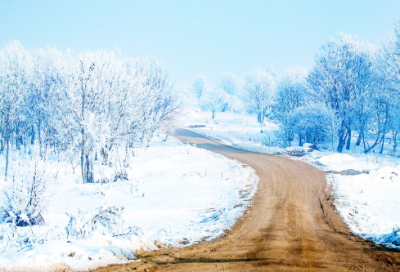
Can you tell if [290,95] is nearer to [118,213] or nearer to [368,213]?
[368,213]

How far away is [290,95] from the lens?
4203cm

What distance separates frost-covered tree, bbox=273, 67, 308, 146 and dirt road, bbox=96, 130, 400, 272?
29873 mm

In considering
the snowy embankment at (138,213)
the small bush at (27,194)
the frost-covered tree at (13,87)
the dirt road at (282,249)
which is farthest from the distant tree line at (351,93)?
→ the frost-covered tree at (13,87)

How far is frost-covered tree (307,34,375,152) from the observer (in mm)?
30938

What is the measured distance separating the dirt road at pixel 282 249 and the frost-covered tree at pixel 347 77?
24477mm

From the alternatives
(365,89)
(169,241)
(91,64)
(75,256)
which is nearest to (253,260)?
(169,241)

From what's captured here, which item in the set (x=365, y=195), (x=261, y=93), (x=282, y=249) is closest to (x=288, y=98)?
(x=261, y=93)

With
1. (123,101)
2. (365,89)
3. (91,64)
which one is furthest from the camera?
(365,89)

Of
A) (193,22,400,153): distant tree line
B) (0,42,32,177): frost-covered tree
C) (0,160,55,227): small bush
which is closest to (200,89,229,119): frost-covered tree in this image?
(193,22,400,153): distant tree line

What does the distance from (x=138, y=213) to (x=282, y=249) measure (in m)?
6.68

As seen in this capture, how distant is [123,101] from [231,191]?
12679 millimetres

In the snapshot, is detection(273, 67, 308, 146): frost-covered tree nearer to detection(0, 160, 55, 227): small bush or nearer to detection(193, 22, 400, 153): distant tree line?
detection(193, 22, 400, 153): distant tree line

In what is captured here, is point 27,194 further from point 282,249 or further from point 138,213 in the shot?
point 282,249

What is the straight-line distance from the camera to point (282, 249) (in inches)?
256
